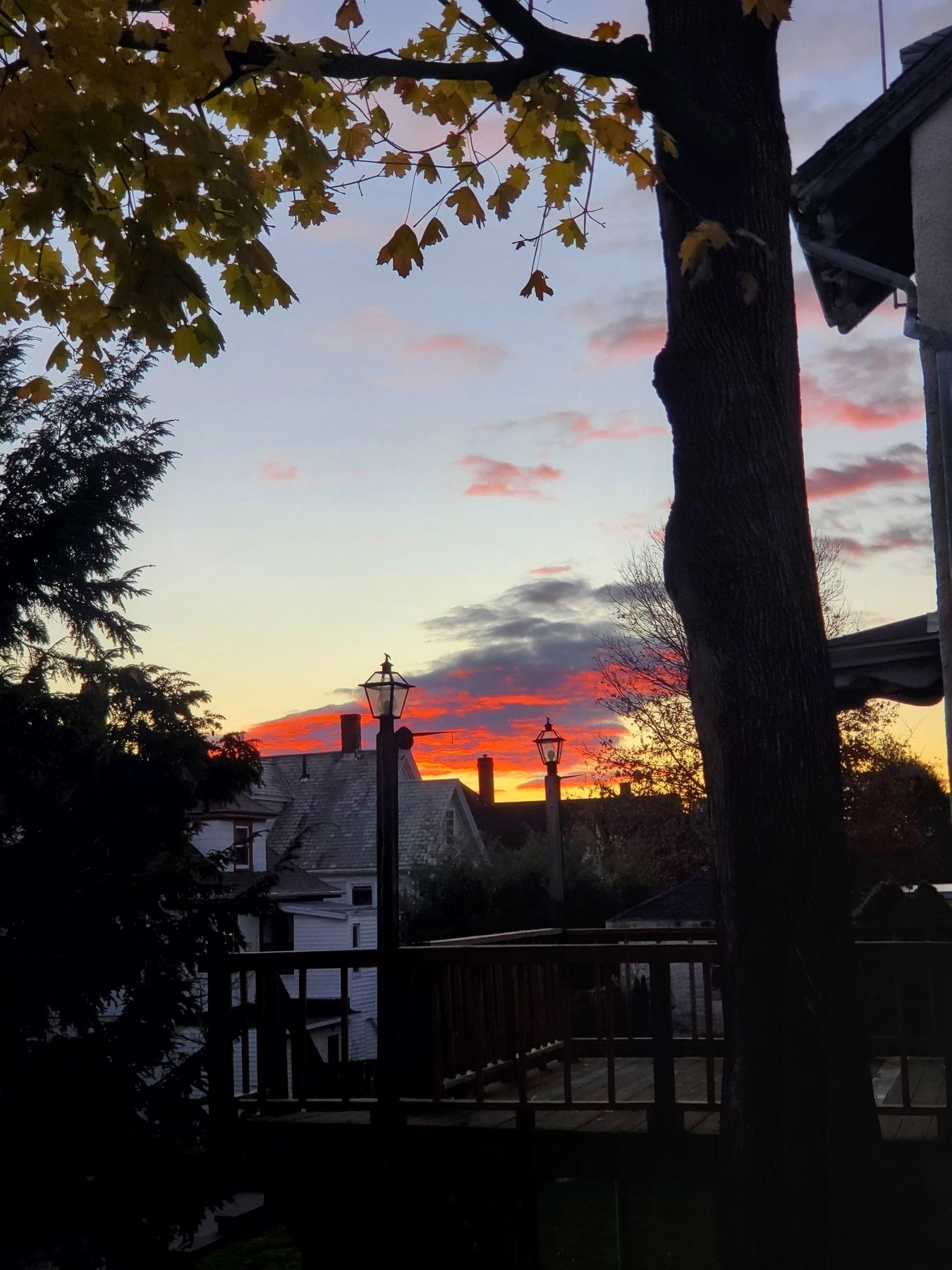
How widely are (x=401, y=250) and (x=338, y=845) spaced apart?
43564 millimetres

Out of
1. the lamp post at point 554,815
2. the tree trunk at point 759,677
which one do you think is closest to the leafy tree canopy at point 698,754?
the lamp post at point 554,815

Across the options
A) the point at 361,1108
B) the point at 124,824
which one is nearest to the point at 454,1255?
the point at 361,1108

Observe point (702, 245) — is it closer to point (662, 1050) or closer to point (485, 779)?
point (662, 1050)

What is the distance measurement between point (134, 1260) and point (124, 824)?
2.54m

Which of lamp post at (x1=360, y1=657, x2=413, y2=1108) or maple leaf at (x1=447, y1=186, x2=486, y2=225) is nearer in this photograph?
maple leaf at (x1=447, y1=186, x2=486, y2=225)

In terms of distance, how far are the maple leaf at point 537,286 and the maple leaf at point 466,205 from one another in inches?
15.7

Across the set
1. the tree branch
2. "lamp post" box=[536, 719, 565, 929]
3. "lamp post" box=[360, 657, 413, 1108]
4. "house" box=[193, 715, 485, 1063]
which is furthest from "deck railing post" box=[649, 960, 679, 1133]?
"house" box=[193, 715, 485, 1063]

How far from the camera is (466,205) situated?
6.03 m

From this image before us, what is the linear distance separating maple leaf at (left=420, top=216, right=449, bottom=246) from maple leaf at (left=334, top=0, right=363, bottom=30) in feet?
2.85

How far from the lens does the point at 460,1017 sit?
30.7ft

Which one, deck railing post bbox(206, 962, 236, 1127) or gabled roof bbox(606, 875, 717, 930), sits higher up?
deck railing post bbox(206, 962, 236, 1127)

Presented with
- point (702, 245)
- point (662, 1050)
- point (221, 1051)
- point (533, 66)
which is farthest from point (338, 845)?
point (702, 245)

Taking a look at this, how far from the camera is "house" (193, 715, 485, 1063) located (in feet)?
123

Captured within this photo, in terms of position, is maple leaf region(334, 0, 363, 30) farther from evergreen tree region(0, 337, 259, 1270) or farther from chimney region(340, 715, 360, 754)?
chimney region(340, 715, 360, 754)
